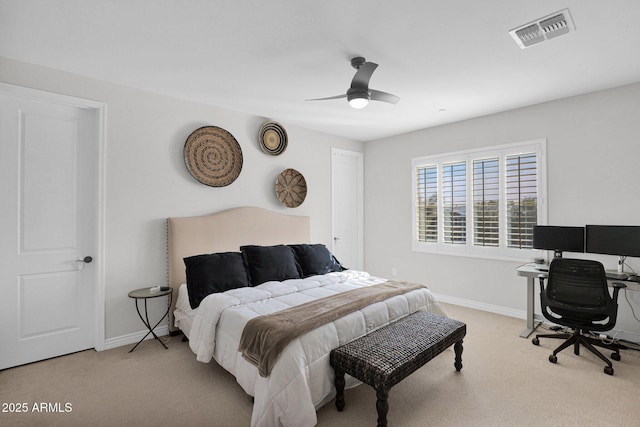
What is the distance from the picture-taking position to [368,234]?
229 inches

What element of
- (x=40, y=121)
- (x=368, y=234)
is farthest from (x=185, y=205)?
(x=368, y=234)

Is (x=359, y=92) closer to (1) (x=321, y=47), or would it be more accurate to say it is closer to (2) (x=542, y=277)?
(1) (x=321, y=47)

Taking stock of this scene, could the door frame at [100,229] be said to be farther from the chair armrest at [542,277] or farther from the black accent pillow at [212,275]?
the chair armrest at [542,277]

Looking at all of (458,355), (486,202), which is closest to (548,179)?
(486,202)

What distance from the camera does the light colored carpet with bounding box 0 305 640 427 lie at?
83.7 inches

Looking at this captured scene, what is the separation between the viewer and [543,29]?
230 centimetres

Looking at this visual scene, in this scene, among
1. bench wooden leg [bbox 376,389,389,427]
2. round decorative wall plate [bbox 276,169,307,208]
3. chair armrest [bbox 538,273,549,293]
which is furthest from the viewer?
round decorative wall plate [bbox 276,169,307,208]

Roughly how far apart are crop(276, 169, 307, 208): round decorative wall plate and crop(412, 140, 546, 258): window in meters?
1.87

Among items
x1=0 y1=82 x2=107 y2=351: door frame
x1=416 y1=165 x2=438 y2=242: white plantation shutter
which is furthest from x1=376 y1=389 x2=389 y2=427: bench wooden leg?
x1=416 y1=165 x2=438 y2=242: white plantation shutter

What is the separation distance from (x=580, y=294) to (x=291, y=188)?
3.53 meters

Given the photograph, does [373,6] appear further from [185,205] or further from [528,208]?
[528,208]

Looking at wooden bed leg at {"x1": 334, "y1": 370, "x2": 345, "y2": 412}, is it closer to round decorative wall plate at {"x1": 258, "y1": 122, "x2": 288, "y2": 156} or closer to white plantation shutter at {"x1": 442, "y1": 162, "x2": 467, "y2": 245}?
round decorative wall plate at {"x1": 258, "y1": 122, "x2": 288, "y2": 156}

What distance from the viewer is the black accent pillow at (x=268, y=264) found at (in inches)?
135

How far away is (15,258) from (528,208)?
18.1 feet
